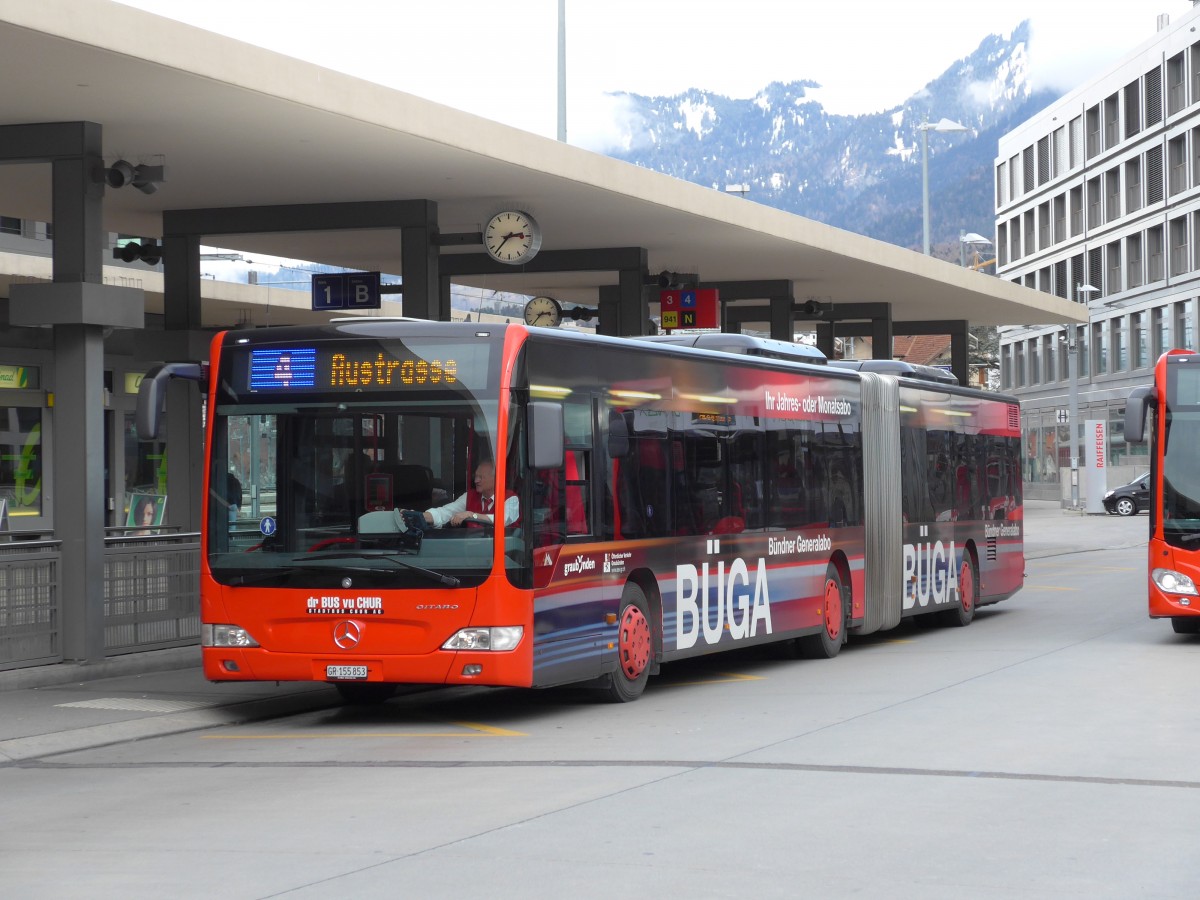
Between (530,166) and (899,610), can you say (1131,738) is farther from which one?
(530,166)

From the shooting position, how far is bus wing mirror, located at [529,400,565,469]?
12430mm

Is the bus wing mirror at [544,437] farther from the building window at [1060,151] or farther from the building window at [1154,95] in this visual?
the building window at [1060,151]

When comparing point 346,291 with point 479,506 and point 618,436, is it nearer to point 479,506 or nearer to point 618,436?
point 618,436

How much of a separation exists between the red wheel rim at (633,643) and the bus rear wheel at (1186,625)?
7.56m

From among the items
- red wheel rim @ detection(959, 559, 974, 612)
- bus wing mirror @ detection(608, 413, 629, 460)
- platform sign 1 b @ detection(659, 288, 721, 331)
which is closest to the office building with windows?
platform sign 1 b @ detection(659, 288, 721, 331)

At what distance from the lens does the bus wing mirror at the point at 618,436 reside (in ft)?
45.5

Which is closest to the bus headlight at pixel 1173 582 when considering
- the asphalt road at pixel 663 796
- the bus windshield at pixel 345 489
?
the asphalt road at pixel 663 796

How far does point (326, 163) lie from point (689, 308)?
1194 cm

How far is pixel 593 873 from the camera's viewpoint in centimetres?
734

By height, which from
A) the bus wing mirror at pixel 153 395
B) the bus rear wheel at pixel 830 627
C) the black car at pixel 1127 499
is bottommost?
the bus rear wheel at pixel 830 627

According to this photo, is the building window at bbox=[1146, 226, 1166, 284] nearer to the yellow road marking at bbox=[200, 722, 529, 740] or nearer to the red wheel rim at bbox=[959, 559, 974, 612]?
the red wheel rim at bbox=[959, 559, 974, 612]

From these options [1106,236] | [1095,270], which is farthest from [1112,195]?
[1095,270]

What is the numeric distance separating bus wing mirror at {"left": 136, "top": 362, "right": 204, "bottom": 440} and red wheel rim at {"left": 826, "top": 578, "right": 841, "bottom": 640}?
747cm

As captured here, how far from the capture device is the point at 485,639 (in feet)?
40.3
